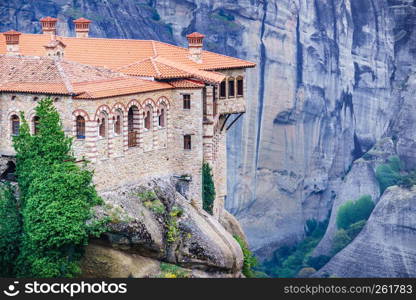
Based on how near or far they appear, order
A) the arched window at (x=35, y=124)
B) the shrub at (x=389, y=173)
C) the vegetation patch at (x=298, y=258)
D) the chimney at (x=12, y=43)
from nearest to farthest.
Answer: the arched window at (x=35, y=124) < the chimney at (x=12, y=43) < the vegetation patch at (x=298, y=258) < the shrub at (x=389, y=173)

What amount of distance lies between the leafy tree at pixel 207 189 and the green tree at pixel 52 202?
9053 mm

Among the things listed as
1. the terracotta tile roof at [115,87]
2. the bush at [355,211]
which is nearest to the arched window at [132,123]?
the terracotta tile roof at [115,87]

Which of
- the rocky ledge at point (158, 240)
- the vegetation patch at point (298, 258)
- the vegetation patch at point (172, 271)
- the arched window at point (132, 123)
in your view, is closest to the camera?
the rocky ledge at point (158, 240)

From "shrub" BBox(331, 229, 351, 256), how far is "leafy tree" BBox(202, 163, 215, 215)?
56.9 m

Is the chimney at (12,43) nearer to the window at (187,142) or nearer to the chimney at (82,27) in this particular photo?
the chimney at (82,27)

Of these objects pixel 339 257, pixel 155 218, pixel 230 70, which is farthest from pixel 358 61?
pixel 155 218

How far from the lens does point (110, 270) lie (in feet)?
223

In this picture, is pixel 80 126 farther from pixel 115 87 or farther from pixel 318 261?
pixel 318 261

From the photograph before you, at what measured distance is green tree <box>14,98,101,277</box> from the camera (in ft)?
217

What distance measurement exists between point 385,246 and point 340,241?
6.67 meters

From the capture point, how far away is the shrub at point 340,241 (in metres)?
132

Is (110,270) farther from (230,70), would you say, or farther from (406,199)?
(406,199)

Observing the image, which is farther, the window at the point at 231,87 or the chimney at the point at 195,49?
the window at the point at 231,87

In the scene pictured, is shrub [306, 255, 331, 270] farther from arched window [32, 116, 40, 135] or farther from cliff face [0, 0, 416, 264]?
arched window [32, 116, 40, 135]
